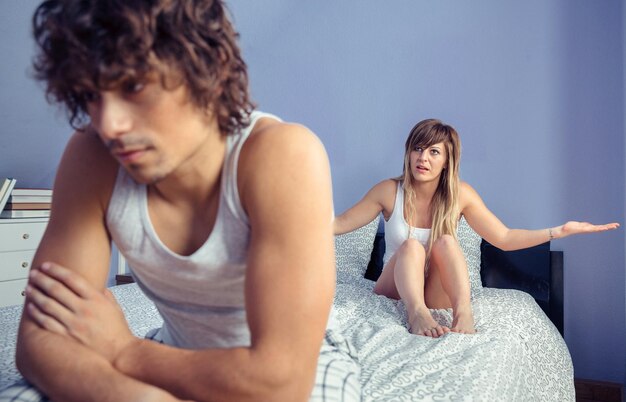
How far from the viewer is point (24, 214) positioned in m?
2.68

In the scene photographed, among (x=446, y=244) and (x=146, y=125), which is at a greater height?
(x=146, y=125)

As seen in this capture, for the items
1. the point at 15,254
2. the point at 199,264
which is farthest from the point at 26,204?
the point at 199,264

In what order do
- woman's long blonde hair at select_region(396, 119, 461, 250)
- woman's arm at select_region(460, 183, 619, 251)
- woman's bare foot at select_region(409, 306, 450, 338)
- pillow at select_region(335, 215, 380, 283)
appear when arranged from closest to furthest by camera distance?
woman's bare foot at select_region(409, 306, 450, 338)
woman's arm at select_region(460, 183, 619, 251)
woman's long blonde hair at select_region(396, 119, 461, 250)
pillow at select_region(335, 215, 380, 283)

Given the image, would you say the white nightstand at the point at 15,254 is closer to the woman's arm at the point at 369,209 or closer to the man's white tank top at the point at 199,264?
the woman's arm at the point at 369,209

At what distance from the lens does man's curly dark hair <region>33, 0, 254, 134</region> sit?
69cm

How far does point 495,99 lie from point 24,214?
2.35 m

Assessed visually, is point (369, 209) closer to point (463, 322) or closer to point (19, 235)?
point (463, 322)

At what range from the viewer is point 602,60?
7.70 ft

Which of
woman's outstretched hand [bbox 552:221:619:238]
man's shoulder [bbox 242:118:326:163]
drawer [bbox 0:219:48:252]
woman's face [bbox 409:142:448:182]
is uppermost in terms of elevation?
man's shoulder [bbox 242:118:326:163]

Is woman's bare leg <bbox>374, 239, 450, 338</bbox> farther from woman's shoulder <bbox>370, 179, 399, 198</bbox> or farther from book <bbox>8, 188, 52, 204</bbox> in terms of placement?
book <bbox>8, 188, 52, 204</bbox>

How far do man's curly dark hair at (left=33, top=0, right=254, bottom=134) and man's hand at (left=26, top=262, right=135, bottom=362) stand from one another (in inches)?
10.7

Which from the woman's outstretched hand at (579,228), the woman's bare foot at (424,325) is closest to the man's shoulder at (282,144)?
the woman's bare foot at (424,325)

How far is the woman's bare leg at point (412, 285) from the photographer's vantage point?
63.8 inches

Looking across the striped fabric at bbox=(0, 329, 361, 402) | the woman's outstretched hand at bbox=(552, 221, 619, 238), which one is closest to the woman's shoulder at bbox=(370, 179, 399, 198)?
the woman's outstretched hand at bbox=(552, 221, 619, 238)
